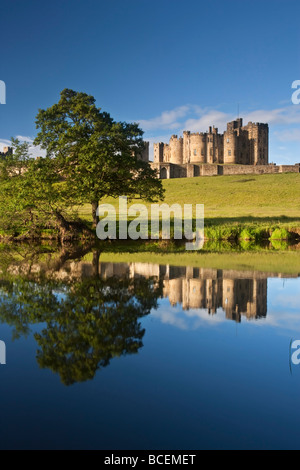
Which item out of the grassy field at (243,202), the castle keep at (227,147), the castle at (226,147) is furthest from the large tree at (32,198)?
the castle keep at (227,147)

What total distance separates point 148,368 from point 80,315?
3.11 m

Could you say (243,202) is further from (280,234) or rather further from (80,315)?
(80,315)

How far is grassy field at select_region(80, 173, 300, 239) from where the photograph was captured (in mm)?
30094

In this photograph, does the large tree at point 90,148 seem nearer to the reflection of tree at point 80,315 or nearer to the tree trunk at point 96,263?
the tree trunk at point 96,263

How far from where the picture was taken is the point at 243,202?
46.4 metres

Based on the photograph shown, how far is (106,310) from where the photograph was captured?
9.22 meters

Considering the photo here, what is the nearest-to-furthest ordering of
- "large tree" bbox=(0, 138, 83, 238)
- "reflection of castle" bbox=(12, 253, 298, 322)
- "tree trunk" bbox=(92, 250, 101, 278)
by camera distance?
"reflection of castle" bbox=(12, 253, 298, 322) → "tree trunk" bbox=(92, 250, 101, 278) → "large tree" bbox=(0, 138, 83, 238)

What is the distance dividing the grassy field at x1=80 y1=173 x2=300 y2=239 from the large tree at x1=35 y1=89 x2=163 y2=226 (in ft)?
22.3

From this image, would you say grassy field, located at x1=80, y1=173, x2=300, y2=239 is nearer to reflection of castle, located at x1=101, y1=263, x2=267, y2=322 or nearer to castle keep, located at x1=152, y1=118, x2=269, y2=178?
reflection of castle, located at x1=101, y1=263, x2=267, y2=322

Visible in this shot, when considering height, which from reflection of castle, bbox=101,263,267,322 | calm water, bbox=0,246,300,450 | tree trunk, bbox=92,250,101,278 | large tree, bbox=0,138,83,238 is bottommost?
calm water, bbox=0,246,300,450

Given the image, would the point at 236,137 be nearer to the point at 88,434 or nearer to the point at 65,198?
the point at 65,198

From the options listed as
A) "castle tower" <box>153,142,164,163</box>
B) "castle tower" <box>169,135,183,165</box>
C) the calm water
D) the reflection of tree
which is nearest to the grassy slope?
the reflection of tree
